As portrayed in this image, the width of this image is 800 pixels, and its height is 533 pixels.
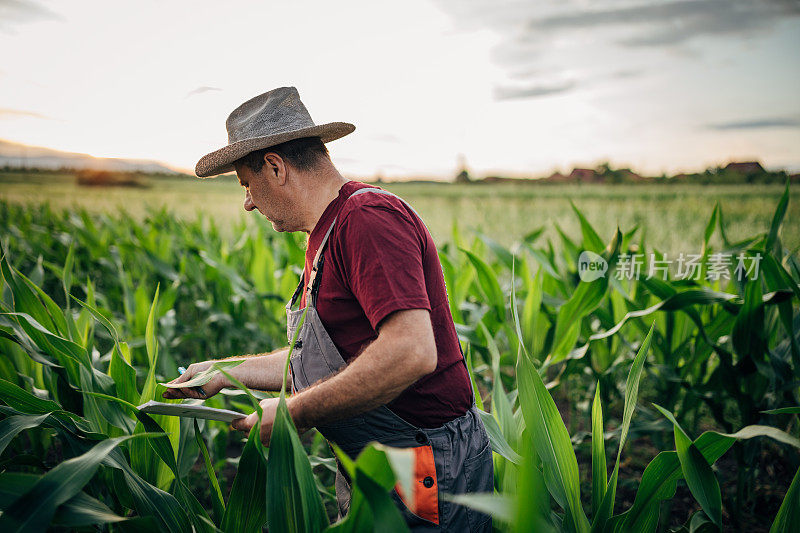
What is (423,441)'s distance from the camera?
101 centimetres

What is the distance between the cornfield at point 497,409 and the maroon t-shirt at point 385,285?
15 cm

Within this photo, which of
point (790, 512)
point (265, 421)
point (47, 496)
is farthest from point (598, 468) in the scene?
point (47, 496)

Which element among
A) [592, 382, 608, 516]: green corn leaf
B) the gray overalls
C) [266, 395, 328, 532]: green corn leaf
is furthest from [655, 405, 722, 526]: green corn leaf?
[266, 395, 328, 532]: green corn leaf

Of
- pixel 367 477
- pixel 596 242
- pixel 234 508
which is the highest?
pixel 596 242

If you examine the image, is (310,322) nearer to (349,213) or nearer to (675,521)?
(349,213)

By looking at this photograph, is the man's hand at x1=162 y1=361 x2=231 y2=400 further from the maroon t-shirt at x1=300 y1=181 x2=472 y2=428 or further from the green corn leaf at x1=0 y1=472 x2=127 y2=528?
the green corn leaf at x1=0 y1=472 x2=127 y2=528

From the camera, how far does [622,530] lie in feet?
2.74

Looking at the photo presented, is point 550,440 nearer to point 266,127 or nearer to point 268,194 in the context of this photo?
point 268,194

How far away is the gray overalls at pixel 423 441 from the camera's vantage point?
0.99 m

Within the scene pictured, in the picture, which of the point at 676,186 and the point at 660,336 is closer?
the point at 660,336

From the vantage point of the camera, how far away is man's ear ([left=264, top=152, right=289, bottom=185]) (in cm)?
103

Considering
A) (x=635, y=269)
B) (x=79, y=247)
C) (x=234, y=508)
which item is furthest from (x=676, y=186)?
(x=234, y=508)

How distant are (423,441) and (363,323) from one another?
0.29 m

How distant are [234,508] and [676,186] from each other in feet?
48.9
